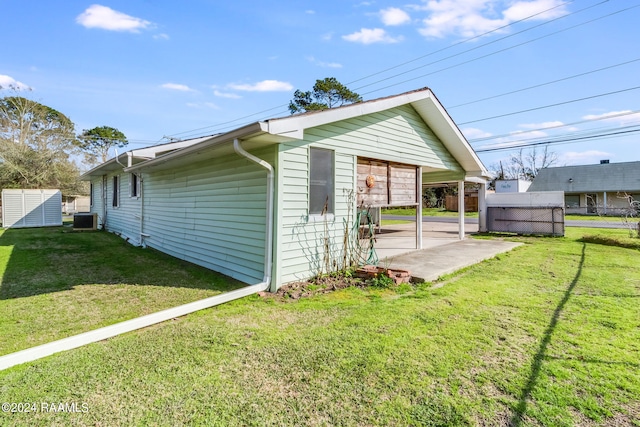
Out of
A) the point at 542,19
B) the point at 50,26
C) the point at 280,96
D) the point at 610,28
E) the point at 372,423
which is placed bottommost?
the point at 372,423

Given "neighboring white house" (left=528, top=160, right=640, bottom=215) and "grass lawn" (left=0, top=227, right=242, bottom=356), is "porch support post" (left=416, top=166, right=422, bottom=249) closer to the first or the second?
"grass lawn" (left=0, top=227, right=242, bottom=356)

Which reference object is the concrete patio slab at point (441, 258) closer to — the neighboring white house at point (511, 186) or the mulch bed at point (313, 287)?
the mulch bed at point (313, 287)

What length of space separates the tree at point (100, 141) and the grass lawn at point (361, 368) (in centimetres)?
3481

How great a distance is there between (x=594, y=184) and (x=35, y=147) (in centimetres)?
4778

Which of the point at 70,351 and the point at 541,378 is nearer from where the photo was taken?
the point at 541,378

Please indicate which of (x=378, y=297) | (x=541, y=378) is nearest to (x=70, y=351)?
(x=378, y=297)

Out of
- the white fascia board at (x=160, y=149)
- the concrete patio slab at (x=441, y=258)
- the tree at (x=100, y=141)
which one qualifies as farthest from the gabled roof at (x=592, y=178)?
the tree at (x=100, y=141)

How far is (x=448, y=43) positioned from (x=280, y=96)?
14629 millimetres

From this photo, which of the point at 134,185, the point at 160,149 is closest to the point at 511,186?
the point at 160,149

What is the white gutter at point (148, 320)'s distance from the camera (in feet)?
8.71

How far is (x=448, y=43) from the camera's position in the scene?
14906 mm

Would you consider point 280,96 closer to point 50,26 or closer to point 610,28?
point 50,26

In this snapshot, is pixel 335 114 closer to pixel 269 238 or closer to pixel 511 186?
→ pixel 269 238

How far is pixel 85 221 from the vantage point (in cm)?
1341
